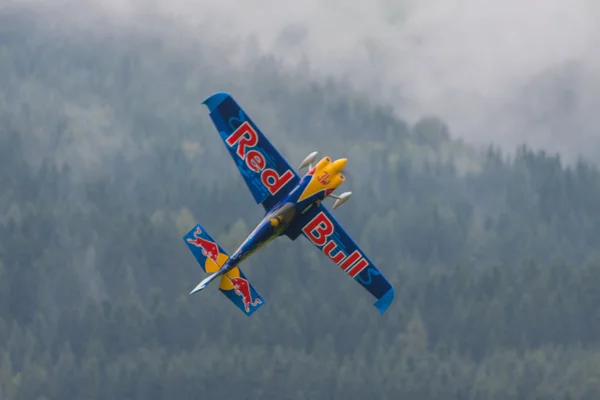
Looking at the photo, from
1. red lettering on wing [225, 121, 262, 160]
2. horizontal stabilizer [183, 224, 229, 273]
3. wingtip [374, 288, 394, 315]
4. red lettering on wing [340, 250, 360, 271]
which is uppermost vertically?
red lettering on wing [225, 121, 262, 160]

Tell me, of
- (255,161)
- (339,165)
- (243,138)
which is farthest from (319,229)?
(243,138)

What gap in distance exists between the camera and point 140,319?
14525 centimetres

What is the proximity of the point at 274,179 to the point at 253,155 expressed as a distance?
5.76 ft

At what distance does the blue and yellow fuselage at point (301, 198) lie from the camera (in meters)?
63.4

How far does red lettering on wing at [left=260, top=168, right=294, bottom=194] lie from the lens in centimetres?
6494

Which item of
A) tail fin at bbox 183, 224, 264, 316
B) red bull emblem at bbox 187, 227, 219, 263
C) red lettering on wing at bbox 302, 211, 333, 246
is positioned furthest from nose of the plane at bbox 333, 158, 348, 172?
red bull emblem at bbox 187, 227, 219, 263

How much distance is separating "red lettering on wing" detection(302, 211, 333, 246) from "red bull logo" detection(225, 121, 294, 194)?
308 centimetres

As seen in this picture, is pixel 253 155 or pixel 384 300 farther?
pixel 384 300

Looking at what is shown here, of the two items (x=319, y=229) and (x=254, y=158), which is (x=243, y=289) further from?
(x=254, y=158)

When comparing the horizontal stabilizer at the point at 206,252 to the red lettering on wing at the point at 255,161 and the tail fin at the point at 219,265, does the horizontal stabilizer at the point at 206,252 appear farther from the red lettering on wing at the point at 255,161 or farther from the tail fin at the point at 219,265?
the red lettering on wing at the point at 255,161

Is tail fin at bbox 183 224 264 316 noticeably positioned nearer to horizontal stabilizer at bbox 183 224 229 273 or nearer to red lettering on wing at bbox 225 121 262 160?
horizontal stabilizer at bbox 183 224 229 273

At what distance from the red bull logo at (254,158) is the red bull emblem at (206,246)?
14.1 ft

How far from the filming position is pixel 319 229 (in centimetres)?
6712

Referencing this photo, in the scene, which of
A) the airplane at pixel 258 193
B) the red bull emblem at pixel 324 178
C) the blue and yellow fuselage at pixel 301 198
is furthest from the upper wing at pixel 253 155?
Result: the red bull emblem at pixel 324 178
